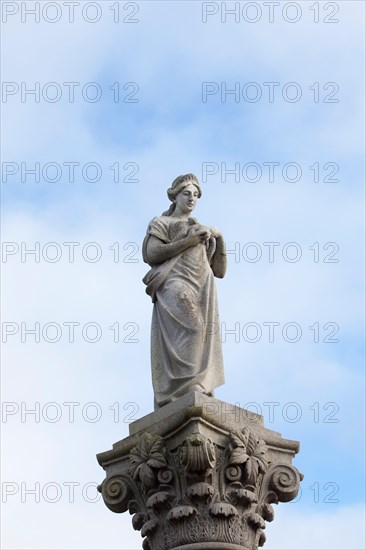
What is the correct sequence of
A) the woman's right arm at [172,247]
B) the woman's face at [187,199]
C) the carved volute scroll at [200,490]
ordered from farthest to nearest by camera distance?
the woman's face at [187,199] < the woman's right arm at [172,247] < the carved volute scroll at [200,490]

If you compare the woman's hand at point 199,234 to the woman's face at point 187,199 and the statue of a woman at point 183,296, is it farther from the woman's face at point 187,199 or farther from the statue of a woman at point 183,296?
the woman's face at point 187,199

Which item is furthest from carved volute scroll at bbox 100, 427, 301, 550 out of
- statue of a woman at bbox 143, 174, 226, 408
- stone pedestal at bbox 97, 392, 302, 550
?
statue of a woman at bbox 143, 174, 226, 408

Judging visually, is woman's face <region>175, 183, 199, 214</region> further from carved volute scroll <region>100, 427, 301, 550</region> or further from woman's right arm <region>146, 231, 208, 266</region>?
carved volute scroll <region>100, 427, 301, 550</region>

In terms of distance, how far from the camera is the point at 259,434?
2188cm

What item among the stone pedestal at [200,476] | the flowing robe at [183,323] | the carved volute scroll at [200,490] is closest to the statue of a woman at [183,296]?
the flowing robe at [183,323]

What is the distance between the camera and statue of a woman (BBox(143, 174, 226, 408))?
73.4ft

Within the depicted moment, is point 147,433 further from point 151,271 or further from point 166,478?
point 151,271

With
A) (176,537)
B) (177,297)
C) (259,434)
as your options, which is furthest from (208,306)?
(176,537)

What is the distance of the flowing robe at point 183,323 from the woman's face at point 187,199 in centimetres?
32

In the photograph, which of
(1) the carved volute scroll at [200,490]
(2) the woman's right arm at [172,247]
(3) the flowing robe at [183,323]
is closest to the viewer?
(1) the carved volute scroll at [200,490]

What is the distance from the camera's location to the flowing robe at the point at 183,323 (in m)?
22.3

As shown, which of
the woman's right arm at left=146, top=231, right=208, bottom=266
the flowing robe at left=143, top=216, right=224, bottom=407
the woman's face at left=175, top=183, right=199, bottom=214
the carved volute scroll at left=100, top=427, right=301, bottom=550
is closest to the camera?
the carved volute scroll at left=100, top=427, right=301, bottom=550

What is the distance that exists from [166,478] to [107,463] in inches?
50.5

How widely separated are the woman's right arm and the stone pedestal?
2623mm
